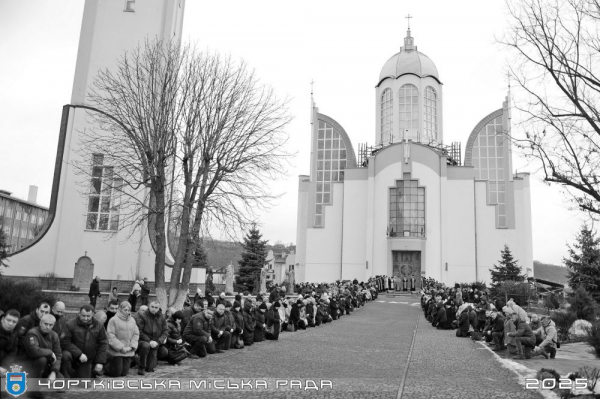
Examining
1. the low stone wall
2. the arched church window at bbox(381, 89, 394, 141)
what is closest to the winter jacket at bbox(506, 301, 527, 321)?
the low stone wall

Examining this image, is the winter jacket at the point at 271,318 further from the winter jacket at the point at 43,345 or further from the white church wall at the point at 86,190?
the white church wall at the point at 86,190

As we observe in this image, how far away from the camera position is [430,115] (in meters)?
47.4

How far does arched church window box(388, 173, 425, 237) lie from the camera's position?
1618 inches

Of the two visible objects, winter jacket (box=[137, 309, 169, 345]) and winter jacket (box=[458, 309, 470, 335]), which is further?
winter jacket (box=[458, 309, 470, 335])

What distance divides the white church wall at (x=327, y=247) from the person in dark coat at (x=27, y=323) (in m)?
37.6

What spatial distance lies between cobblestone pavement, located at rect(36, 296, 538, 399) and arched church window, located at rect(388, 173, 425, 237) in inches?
1053

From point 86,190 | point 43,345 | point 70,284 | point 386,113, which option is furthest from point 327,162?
point 43,345

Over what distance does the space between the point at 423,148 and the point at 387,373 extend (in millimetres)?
35732

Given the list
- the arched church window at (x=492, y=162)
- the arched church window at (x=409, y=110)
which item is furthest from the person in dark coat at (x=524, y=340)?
the arched church window at (x=409, y=110)

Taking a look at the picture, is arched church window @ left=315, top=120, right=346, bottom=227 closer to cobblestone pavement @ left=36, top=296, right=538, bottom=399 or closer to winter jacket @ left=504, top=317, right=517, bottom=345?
cobblestone pavement @ left=36, top=296, right=538, bottom=399

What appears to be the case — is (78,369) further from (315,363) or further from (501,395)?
(501,395)

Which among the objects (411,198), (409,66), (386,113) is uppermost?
(409,66)

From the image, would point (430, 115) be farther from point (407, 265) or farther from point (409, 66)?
point (407, 265)

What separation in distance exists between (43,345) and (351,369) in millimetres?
5168
